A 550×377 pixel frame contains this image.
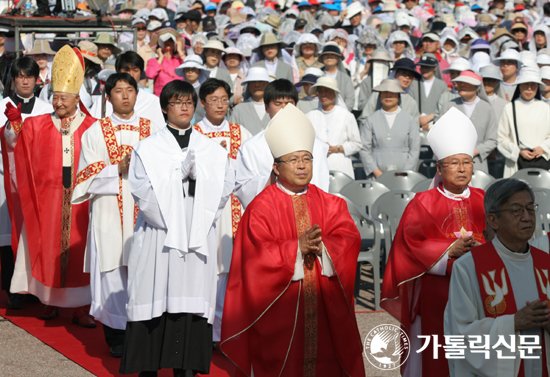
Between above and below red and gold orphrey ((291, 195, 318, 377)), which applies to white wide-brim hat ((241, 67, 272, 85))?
above

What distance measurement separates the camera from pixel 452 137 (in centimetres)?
477

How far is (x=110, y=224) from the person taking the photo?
5.82m

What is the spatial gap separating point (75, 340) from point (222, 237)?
1.52m

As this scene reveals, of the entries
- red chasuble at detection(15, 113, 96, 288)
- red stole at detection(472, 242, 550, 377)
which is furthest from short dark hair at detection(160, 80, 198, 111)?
red stole at detection(472, 242, 550, 377)

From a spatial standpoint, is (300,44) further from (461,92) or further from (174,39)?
(461,92)

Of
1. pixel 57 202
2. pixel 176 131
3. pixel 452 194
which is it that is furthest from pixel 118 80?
pixel 452 194

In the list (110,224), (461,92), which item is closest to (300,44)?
(461,92)

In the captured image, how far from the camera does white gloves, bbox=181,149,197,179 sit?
4.80 metres

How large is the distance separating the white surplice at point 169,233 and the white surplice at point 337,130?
391 centimetres

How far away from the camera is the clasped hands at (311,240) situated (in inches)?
156

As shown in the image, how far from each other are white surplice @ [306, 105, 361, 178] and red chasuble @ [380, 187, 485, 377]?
13.6 ft

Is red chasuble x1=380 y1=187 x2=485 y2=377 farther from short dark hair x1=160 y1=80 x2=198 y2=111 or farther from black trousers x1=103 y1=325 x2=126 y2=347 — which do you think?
black trousers x1=103 y1=325 x2=126 y2=347

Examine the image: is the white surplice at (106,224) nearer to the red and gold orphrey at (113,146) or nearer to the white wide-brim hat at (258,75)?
the red and gold orphrey at (113,146)

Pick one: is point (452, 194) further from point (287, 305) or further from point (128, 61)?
point (128, 61)
